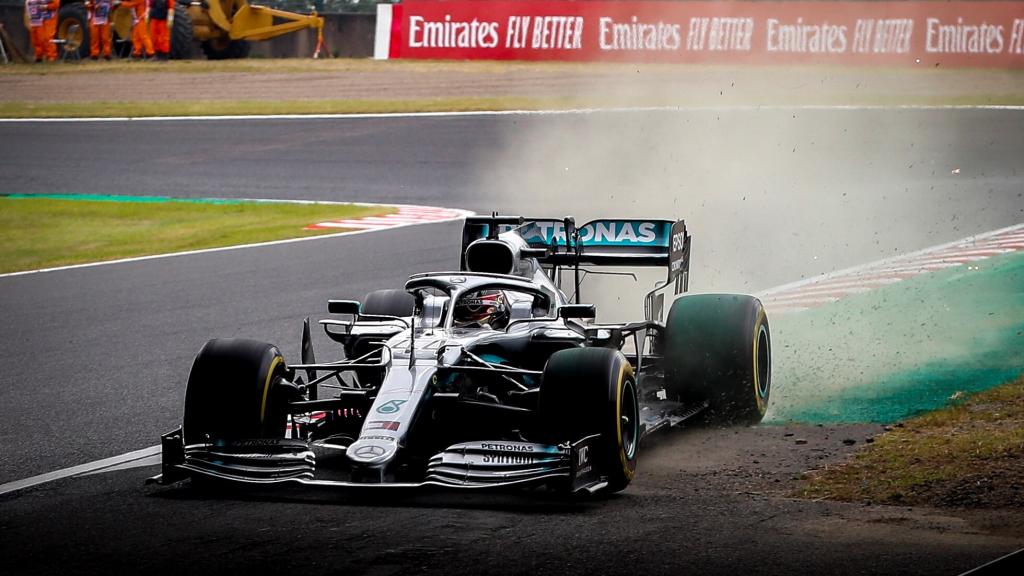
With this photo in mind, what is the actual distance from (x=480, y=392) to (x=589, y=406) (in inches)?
30.0

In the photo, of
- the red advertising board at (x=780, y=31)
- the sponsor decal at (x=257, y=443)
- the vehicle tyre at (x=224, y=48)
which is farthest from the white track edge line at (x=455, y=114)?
the sponsor decal at (x=257, y=443)

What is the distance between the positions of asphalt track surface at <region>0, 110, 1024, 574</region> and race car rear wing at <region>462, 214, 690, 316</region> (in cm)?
153

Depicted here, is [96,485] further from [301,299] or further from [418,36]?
[418,36]

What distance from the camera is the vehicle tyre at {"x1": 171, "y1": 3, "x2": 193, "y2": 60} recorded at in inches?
1310

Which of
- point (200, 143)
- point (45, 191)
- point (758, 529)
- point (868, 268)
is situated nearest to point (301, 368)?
point (758, 529)

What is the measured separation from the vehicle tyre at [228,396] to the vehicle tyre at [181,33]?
88.9 feet

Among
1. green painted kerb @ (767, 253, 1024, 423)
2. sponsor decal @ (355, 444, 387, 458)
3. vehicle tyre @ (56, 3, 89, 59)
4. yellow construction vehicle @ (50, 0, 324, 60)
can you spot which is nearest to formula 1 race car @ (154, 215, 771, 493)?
sponsor decal @ (355, 444, 387, 458)

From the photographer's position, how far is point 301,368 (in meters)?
7.73

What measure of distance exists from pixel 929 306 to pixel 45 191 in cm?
1413

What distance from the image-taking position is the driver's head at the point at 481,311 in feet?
27.5

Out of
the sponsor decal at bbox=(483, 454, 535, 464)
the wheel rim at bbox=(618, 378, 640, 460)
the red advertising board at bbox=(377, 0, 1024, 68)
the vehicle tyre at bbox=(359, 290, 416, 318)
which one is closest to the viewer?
the sponsor decal at bbox=(483, 454, 535, 464)

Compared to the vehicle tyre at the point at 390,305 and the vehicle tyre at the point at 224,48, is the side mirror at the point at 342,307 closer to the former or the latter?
the vehicle tyre at the point at 390,305

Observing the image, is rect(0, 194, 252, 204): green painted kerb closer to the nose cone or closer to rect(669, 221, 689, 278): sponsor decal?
rect(669, 221, 689, 278): sponsor decal

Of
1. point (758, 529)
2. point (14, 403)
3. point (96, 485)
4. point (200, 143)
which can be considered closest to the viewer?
point (758, 529)
